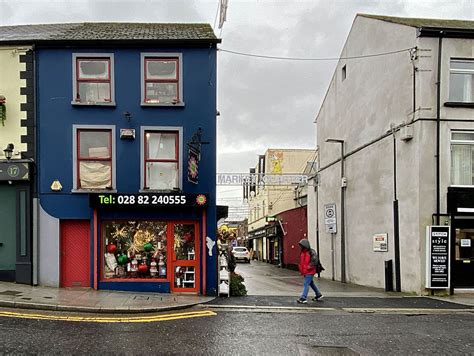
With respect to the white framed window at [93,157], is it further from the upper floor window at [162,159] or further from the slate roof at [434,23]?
the slate roof at [434,23]

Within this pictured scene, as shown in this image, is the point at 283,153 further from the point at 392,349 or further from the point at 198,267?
the point at 392,349

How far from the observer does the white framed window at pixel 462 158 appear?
49.7 feet

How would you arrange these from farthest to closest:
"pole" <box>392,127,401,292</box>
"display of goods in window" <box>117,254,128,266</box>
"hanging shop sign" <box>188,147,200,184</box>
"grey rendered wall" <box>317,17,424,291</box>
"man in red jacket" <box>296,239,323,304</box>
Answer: "pole" <box>392,127,401,292</box> → "grey rendered wall" <box>317,17,424,291</box> → "display of goods in window" <box>117,254,128,266</box> → "hanging shop sign" <box>188,147,200,184</box> → "man in red jacket" <box>296,239,323,304</box>

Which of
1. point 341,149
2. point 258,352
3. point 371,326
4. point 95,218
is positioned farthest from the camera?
Answer: point 341,149

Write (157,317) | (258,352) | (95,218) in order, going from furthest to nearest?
1. (95,218)
2. (157,317)
3. (258,352)

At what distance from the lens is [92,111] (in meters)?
14.1

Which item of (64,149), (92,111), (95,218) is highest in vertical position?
(92,111)

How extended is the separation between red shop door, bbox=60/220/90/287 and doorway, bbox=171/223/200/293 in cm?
257

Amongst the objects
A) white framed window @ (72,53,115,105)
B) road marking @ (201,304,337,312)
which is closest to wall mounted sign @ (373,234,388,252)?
road marking @ (201,304,337,312)

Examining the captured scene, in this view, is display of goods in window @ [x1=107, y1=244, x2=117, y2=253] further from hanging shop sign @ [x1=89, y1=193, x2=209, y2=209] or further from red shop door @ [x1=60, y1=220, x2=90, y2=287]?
hanging shop sign @ [x1=89, y1=193, x2=209, y2=209]

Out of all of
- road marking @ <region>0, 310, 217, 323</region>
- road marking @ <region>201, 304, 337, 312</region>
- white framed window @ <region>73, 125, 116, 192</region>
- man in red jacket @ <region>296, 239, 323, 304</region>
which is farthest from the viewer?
white framed window @ <region>73, 125, 116, 192</region>

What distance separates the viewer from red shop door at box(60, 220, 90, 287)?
1377cm

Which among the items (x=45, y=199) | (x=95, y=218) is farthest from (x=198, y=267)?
(x=45, y=199)

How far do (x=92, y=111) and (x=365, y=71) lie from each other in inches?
455
